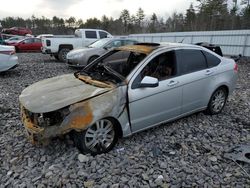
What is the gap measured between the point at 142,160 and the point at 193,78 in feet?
6.08

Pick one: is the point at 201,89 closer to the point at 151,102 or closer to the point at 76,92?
the point at 151,102

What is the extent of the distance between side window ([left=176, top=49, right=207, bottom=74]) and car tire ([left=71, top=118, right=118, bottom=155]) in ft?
5.54

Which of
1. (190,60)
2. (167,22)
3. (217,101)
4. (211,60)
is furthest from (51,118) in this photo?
(167,22)

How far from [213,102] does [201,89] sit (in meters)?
0.68

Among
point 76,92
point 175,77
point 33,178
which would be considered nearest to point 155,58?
point 175,77

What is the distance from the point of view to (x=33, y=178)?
10.2ft

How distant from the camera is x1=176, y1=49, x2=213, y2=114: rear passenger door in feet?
14.2

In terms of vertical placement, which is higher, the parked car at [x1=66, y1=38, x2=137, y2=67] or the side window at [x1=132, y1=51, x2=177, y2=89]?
the side window at [x1=132, y1=51, x2=177, y2=89]

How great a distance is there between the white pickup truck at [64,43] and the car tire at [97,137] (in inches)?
434

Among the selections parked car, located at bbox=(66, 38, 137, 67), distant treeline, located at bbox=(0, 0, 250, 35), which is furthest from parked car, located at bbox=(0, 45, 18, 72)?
distant treeline, located at bbox=(0, 0, 250, 35)

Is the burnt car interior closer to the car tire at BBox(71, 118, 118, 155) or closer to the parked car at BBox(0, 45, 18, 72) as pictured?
the car tire at BBox(71, 118, 118, 155)

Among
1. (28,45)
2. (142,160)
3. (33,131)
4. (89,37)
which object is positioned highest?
(89,37)

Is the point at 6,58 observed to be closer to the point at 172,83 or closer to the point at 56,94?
the point at 56,94

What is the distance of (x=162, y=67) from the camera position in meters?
4.29
